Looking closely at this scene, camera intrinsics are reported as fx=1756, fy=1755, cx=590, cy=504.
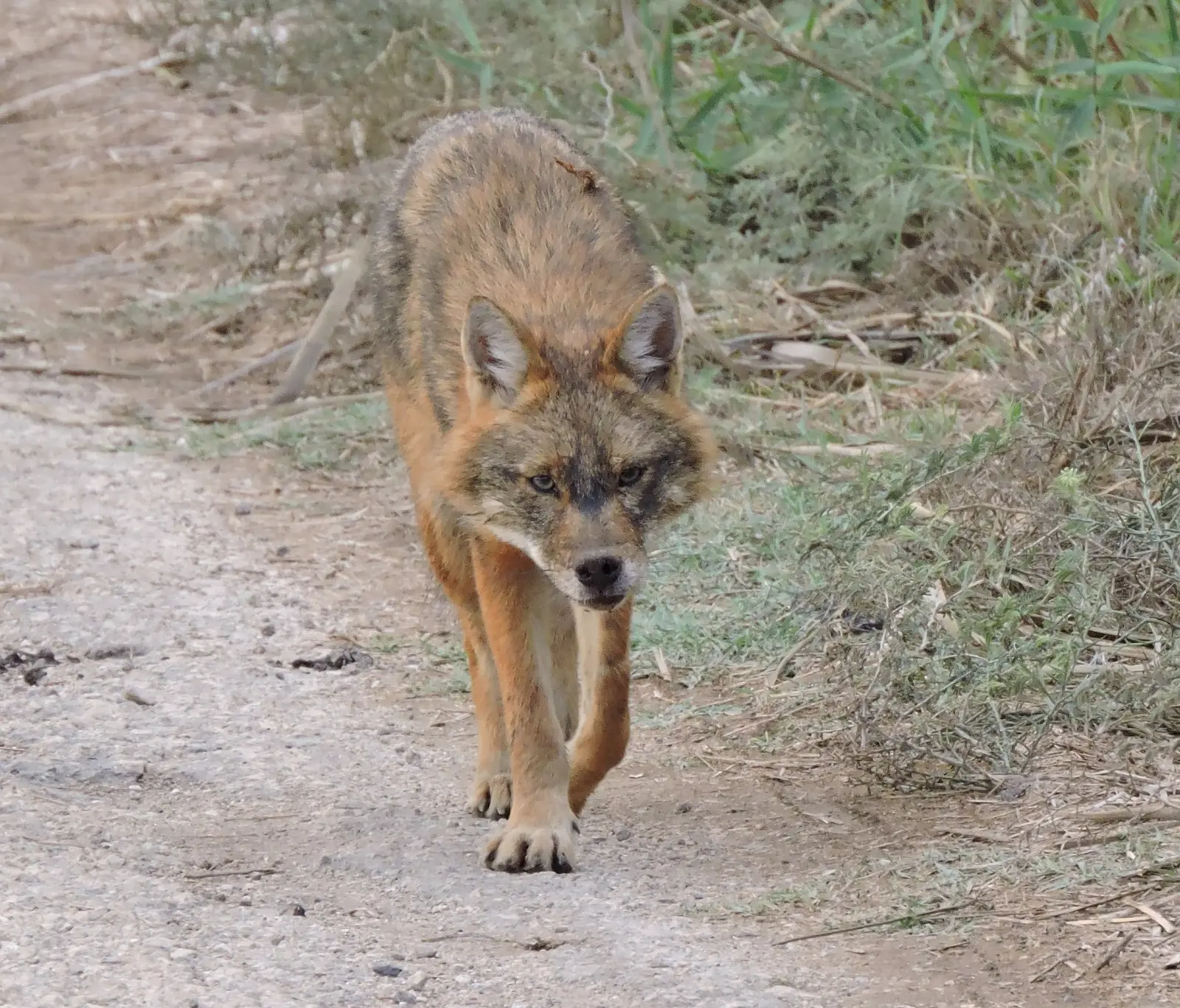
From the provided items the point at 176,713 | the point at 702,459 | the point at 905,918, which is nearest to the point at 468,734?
the point at 176,713

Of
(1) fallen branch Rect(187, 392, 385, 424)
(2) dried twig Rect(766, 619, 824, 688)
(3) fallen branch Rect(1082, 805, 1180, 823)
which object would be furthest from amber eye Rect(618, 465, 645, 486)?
(1) fallen branch Rect(187, 392, 385, 424)

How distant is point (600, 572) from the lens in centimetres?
449

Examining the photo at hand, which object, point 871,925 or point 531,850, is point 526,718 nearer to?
point 531,850

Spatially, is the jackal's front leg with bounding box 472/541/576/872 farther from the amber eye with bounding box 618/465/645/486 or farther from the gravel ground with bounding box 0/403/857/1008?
the amber eye with bounding box 618/465/645/486

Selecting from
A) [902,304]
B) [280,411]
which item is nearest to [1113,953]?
[902,304]

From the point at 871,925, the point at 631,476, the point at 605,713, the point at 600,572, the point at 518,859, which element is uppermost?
the point at 631,476

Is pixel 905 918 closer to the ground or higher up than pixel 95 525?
higher up

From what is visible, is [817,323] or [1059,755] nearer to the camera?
[1059,755]

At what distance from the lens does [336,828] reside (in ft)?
15.6

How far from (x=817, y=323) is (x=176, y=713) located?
15.0 feet

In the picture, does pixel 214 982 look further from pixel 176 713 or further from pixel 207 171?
pixel 207 171

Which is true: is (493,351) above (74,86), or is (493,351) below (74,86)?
above

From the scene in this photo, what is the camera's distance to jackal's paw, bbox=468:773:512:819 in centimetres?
504

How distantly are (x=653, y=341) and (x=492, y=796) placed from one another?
139cm
